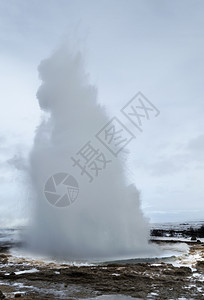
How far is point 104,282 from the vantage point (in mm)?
15242

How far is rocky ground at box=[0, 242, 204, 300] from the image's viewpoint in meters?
12.8

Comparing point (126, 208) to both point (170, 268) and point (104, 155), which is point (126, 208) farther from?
point (170, 268)

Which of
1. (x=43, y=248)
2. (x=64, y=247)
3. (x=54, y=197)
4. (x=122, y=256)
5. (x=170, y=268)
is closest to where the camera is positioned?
(x=170, y=268)

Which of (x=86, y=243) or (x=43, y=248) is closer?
(x=86, y=243)

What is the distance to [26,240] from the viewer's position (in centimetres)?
3553

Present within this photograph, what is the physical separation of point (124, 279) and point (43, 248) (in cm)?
1652

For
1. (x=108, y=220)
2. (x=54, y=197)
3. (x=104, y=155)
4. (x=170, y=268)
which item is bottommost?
(x=170, y=268)

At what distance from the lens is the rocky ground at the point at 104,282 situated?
42.1 ft

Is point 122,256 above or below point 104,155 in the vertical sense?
below

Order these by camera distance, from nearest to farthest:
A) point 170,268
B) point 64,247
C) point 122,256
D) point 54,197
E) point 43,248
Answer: point 170,268 → point 122,256 → point 64,247 → point 43,248 → point 54,197

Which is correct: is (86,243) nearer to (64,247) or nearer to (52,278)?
(64,247)

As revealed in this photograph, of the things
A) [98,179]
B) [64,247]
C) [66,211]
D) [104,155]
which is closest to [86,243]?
[64,247]

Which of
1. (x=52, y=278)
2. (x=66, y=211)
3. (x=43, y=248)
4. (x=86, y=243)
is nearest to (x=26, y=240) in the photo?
(x=43, y=248)

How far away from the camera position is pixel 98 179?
102ft
